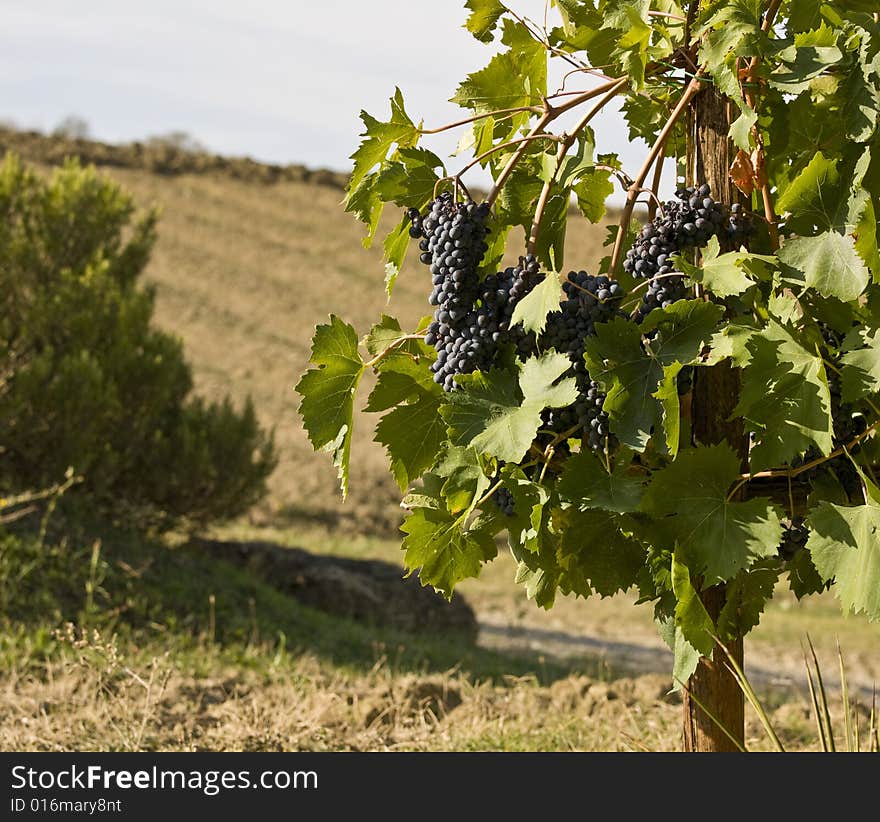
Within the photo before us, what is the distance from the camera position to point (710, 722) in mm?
2314

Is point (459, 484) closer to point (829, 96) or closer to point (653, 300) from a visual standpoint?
point (653, 300)

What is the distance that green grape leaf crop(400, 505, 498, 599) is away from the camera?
2127 millimetres

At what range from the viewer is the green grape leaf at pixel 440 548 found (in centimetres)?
213

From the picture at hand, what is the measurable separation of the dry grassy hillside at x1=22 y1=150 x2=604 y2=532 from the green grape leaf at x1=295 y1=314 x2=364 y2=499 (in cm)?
1141

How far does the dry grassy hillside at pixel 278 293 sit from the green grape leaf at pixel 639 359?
11.8 metres

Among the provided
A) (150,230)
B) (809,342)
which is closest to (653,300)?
(809,342)

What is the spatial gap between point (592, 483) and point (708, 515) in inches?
8.9

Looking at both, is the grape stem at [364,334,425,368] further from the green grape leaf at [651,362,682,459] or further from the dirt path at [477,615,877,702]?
the dirt path at [477,615,877,702]

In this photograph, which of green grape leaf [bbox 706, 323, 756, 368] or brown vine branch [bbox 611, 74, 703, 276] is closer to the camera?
green grape leaf [bbox 706, 323, 756, 368]

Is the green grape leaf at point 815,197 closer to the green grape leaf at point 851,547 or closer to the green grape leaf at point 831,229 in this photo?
the green grape leaf at point 831,229

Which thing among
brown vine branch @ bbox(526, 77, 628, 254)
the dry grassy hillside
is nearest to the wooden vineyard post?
brown vine branch @ bbox(526, 77, 628, 254)

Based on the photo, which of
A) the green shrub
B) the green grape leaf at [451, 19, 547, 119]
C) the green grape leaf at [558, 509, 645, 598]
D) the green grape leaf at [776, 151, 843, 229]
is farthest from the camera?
the green shrub

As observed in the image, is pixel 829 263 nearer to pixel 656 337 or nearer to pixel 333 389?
pixel 656 337
